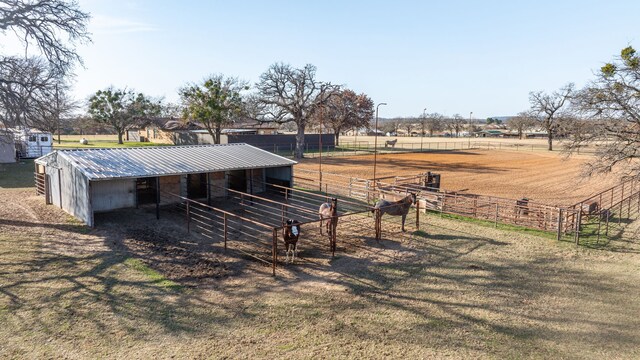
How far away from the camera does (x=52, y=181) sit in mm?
18297

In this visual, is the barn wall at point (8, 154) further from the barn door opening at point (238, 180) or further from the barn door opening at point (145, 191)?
the barn door opening at point (238, 180)

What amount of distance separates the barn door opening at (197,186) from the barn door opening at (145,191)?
155cm

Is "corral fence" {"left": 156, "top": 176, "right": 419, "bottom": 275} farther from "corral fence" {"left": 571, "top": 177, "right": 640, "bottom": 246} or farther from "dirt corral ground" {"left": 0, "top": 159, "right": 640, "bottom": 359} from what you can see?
"corral fence" {"left": 571, "top": 177, "right": 640, "bottom": 246}

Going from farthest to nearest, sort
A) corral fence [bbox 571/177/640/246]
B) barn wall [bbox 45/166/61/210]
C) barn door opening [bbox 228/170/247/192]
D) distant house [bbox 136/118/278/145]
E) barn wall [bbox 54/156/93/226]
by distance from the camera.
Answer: distant house [bbox 136/118/278/145]
barn door opening [bbox 228/170/247/192]
barn wall [bbox 45/166/61/210]
barn wall [bbox 54/156/93/226]
corral fence [bbox 571/177/640/246]

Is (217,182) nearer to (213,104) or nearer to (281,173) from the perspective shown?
(281,173)

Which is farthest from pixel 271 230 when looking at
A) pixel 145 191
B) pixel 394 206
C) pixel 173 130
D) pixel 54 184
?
pixel 173 130

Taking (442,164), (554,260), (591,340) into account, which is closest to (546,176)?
(442,164)

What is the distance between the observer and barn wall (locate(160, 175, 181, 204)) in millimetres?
18391

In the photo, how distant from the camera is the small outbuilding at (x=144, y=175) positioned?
15719 mm

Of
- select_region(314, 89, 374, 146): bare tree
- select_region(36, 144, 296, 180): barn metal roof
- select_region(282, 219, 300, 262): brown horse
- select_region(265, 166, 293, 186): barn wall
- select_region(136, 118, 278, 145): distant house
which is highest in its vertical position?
select_region(314, 89, 374, 146): bare tree

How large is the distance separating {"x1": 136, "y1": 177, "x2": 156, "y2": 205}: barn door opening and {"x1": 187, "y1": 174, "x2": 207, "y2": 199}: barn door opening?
5.08ft

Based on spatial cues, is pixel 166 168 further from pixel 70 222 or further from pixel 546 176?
pixel 546 176

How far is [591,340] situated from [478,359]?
2425mm

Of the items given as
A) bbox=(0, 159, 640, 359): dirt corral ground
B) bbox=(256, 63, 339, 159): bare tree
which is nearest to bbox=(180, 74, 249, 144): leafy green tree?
bbox=(256, 63, 339, 159): bare tree
